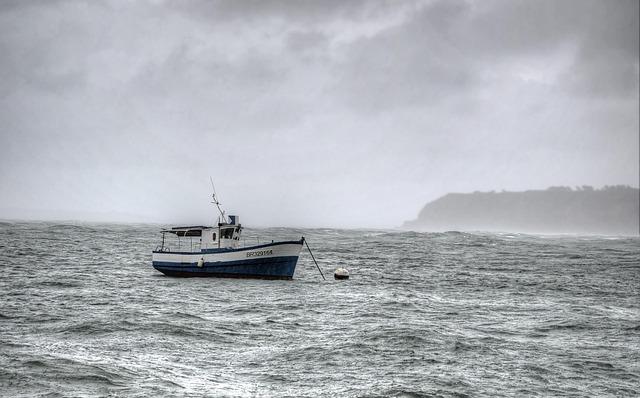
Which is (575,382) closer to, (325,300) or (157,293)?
(325,300)

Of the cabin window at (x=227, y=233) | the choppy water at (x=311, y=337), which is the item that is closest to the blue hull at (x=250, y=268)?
the choppy water at (x=311, y=337)

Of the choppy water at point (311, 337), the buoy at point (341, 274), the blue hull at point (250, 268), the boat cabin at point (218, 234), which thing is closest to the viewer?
the choppy water at point (311, 337)

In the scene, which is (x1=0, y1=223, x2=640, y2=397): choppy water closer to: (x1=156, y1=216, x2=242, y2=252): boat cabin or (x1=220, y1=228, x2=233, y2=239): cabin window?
(x1=156, y1=216, x2=242, y2=252): boat cabin

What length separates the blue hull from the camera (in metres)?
42.9

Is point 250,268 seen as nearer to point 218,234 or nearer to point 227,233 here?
point 227,233

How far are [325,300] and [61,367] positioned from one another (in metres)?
19.4

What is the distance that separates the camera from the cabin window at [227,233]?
44562 millimetres

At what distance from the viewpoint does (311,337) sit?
24.2 m

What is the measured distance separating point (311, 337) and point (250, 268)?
63.4 ft

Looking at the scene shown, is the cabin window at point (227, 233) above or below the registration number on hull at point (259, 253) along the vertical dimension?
above

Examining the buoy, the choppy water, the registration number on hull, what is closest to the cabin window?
the registration number on hull

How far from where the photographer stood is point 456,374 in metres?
19.3

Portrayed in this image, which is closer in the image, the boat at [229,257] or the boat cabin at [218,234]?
the boat at [229,257]

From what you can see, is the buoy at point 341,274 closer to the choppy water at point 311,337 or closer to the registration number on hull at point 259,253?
the choppy water at point 311,337
